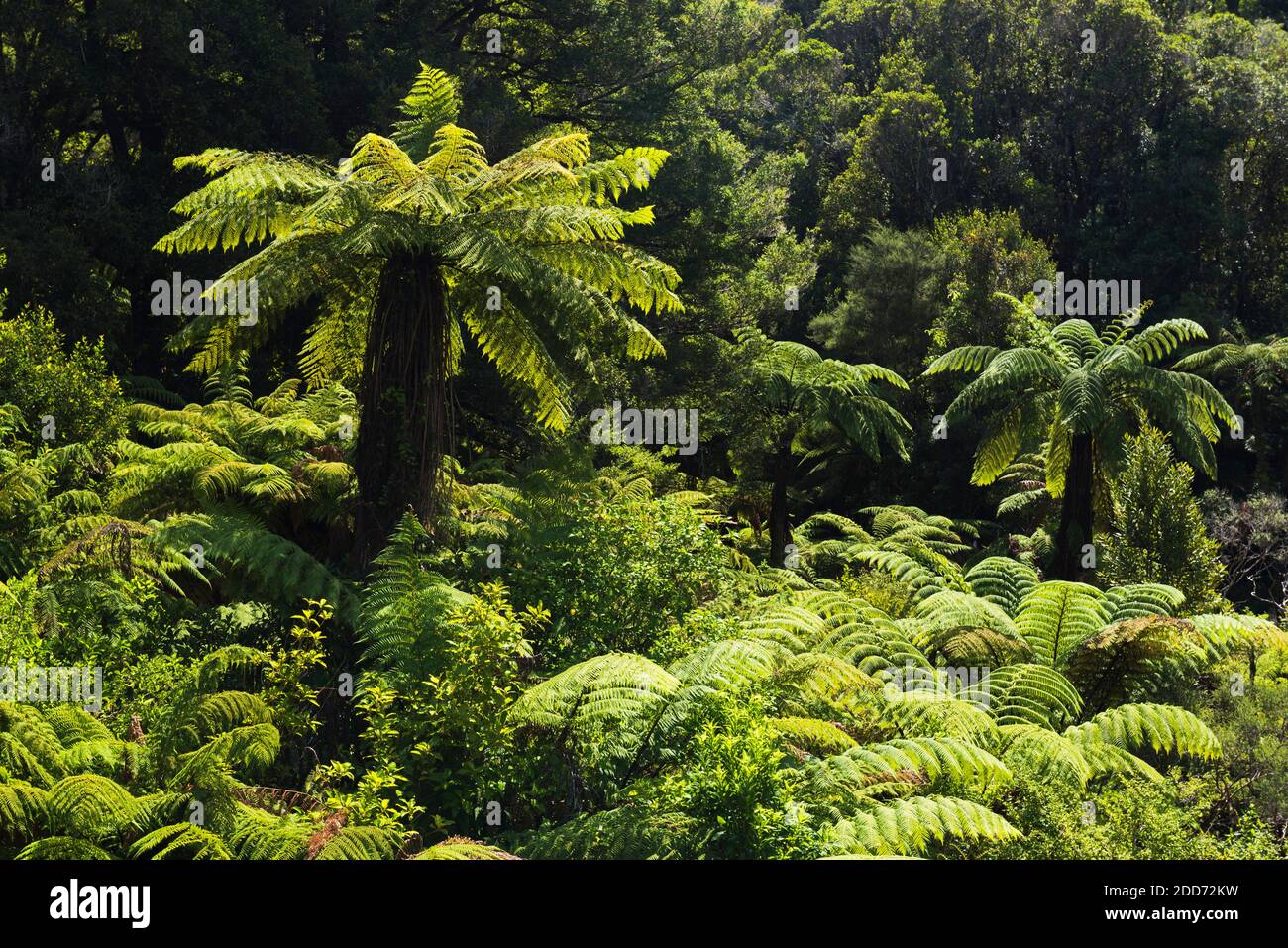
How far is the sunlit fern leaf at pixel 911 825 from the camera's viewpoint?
16.7ft

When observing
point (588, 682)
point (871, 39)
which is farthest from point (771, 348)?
point (871, 39)

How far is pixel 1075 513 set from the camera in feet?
40.5

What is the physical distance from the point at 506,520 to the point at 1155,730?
428 cm

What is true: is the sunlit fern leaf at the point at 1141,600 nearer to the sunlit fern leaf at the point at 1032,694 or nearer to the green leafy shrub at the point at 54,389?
the sunlit fern leaf at the point at 1032,694

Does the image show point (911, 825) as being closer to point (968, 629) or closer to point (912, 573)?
point (968, 629)

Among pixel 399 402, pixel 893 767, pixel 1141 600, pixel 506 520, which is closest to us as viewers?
pixel 893 767

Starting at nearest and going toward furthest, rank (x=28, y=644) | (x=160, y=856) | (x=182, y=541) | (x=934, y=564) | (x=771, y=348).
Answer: (x=160, y=856)
(x=28, y=644)
(x=182, y=541)
(x=934, y=564)
(x=771, y=348)

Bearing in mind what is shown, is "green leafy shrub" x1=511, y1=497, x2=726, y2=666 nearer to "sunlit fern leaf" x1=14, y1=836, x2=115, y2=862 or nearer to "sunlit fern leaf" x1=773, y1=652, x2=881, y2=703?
"sunlit fern leaf" x1=773, y1=652, x2=881, y2=703

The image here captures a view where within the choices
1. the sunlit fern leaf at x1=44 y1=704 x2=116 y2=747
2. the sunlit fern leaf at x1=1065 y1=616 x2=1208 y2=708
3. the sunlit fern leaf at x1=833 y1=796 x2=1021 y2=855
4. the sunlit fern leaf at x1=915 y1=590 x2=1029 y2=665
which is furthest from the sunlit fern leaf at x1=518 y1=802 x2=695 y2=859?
the sunlit fern leaf at x1=1065 y1=616 x2=1208 y2=708

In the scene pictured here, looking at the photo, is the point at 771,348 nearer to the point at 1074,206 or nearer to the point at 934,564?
the point at 934,564

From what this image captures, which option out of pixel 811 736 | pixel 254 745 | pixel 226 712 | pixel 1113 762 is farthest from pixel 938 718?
pixel 226 712

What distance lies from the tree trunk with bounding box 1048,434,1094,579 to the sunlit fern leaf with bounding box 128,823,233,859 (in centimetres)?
929

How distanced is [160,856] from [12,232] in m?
8.90
